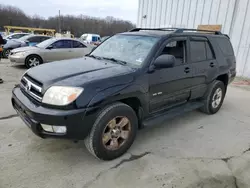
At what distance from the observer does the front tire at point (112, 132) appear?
2.47 metres

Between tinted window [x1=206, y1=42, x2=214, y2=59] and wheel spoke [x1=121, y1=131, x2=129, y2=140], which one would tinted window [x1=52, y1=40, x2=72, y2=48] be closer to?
tinted window [x1=206, y1=42, x2=214, y2=59]

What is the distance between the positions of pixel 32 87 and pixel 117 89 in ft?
3.76

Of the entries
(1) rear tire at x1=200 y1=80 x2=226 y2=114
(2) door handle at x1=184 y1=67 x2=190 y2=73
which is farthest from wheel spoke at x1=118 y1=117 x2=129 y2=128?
(1) rear tire at x1=200 y1=80 x2=226 y2=114

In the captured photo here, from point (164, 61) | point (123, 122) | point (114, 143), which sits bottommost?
point (114, 143)

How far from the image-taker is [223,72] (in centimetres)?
451

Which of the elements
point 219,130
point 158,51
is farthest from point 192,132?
point 158,51

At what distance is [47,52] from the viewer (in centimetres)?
865

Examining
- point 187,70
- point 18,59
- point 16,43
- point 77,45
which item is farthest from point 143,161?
point 16,43

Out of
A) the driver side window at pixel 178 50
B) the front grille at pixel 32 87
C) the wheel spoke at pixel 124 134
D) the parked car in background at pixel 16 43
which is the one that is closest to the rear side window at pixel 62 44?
the parked car in background at pixel 16 43

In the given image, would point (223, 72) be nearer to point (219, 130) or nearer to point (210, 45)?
point (210, 45)

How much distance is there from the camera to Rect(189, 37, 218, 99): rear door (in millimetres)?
3766

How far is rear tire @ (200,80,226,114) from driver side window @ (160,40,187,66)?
48.2 inches

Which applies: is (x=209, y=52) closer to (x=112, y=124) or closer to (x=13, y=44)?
(x=112, y=124)

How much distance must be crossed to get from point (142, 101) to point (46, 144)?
63.0 inches
